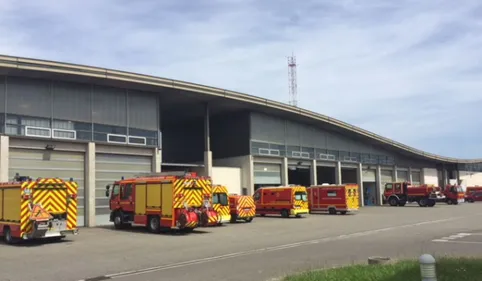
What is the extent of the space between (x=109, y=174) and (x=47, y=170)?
3952 millimetres

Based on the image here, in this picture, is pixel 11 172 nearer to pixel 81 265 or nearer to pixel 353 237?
pixel 81 265

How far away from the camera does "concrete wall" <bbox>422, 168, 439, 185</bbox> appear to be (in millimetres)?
70800

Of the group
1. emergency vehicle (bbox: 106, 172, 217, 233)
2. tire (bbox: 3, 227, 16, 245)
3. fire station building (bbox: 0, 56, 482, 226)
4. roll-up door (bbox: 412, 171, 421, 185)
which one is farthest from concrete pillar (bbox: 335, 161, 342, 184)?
tire (bbox: 3, 227, 16, 245)

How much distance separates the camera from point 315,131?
49500 millimetres

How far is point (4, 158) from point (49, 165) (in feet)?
9.02

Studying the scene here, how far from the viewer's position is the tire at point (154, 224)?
24.3 meters

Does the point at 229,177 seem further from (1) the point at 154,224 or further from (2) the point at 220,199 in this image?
(1) the point at 154,224

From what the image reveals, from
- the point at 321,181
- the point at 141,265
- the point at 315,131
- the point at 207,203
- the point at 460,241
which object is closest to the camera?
the point at 141,265

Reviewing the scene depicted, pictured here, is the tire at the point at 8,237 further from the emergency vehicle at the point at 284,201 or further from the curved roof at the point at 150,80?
the emergency vehicle at the point at 284,201

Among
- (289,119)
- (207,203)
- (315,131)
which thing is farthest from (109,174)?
(315,131)

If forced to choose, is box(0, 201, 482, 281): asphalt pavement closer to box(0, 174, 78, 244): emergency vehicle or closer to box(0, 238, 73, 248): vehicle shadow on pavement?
box(0, 238, 73, 248): vehicle shadow on pavement

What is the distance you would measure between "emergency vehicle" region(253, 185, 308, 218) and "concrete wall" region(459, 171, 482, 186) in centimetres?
5915

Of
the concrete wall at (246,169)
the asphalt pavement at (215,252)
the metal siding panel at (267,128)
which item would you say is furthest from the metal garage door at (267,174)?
the asphalt pavement at (215,252)

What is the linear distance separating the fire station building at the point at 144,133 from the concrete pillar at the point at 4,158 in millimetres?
51
